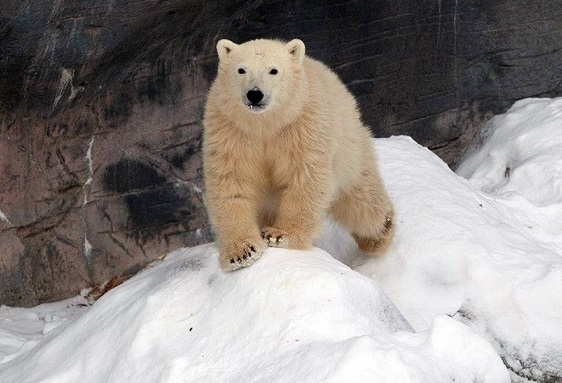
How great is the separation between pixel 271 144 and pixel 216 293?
0.96m

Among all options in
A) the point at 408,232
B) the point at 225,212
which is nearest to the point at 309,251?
the point at 225,212

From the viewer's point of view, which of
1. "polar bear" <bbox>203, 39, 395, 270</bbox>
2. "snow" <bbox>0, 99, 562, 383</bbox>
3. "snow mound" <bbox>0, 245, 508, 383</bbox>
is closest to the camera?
"snow mound" <bbox>0, 245, 508, 383</bbox>

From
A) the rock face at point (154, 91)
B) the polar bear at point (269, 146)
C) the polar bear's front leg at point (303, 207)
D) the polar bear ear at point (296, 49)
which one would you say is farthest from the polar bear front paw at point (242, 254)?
the rock face at point (154, 91)

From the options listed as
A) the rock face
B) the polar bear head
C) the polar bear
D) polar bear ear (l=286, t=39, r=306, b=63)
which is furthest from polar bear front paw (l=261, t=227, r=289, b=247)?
the rock face

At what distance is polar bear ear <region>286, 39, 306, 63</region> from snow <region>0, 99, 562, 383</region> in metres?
1.16

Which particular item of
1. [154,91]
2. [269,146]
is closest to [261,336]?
[269,146]

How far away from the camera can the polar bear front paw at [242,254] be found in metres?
4.67

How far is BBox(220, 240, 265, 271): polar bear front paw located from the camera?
184 inches

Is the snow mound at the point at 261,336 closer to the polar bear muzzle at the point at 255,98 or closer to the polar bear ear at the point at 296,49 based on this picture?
the polar bear muzzle at the point at 255,98

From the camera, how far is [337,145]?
5293 millimetres

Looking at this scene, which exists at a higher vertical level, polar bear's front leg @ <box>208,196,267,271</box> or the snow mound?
polar bear's front leg @ <box>208,196,267,271</box>

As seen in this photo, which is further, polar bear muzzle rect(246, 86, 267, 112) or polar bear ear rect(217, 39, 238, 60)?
polar bear ear rect(217, 39, 238, 60)

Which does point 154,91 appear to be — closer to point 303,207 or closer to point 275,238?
point 303,207

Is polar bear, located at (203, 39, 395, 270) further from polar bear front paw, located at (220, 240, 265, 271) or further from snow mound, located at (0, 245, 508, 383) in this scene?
snow mound, located at (0, 245, 508, 383)
